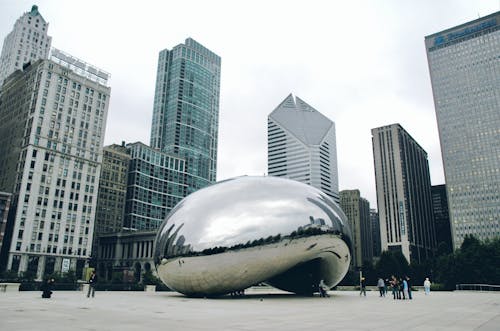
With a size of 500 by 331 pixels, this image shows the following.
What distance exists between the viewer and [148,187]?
150250mm

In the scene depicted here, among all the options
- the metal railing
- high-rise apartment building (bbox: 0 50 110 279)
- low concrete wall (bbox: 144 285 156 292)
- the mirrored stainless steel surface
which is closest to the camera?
the mirrored stainless steel surface

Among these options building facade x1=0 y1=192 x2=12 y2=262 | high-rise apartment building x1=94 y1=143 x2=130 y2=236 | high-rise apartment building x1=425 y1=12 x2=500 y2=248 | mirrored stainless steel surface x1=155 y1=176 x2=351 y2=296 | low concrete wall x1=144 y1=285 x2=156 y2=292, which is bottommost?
low concrete wall x1=144 y1=285 x2=156 y2=292

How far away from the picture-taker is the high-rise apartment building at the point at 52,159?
91.9 meters

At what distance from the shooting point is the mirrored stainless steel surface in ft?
62.4

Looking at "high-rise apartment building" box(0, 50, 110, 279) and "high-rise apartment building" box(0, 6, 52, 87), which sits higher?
"high-rise apartment building" box(0, 6, 52, 87)

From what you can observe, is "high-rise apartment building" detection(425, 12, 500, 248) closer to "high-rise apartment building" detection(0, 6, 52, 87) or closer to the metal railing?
the metal railing

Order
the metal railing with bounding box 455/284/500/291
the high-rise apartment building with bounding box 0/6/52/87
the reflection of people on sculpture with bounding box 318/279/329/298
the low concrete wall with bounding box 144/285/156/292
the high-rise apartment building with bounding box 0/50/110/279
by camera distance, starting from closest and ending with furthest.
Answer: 1. the reflection of people on sculpture with bounding box 318/279/329/298
2. the low concrete wall with bounding box 144/285/156/292
3. the metal railing with bounding box 455/284/500/291
4. the high-rise apartment building with bounding box 0/50/110/279
5. the high-rise apartment building with bounding box 0/6/52/87

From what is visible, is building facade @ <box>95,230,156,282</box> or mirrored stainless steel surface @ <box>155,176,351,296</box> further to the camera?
building facade @ <box>95,230,156,282</box>

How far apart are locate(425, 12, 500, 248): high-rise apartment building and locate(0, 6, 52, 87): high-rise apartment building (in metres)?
178

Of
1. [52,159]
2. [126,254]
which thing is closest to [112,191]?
[126,254]

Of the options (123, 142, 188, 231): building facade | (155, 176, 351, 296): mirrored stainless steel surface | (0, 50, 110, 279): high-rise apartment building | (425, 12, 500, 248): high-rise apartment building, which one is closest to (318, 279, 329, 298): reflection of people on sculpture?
(155, 176, 351, 296): mirrored stainless steel surface

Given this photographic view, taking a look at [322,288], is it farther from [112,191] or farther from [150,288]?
[112,191]

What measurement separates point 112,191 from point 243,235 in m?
131

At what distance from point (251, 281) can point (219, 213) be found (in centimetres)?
390
